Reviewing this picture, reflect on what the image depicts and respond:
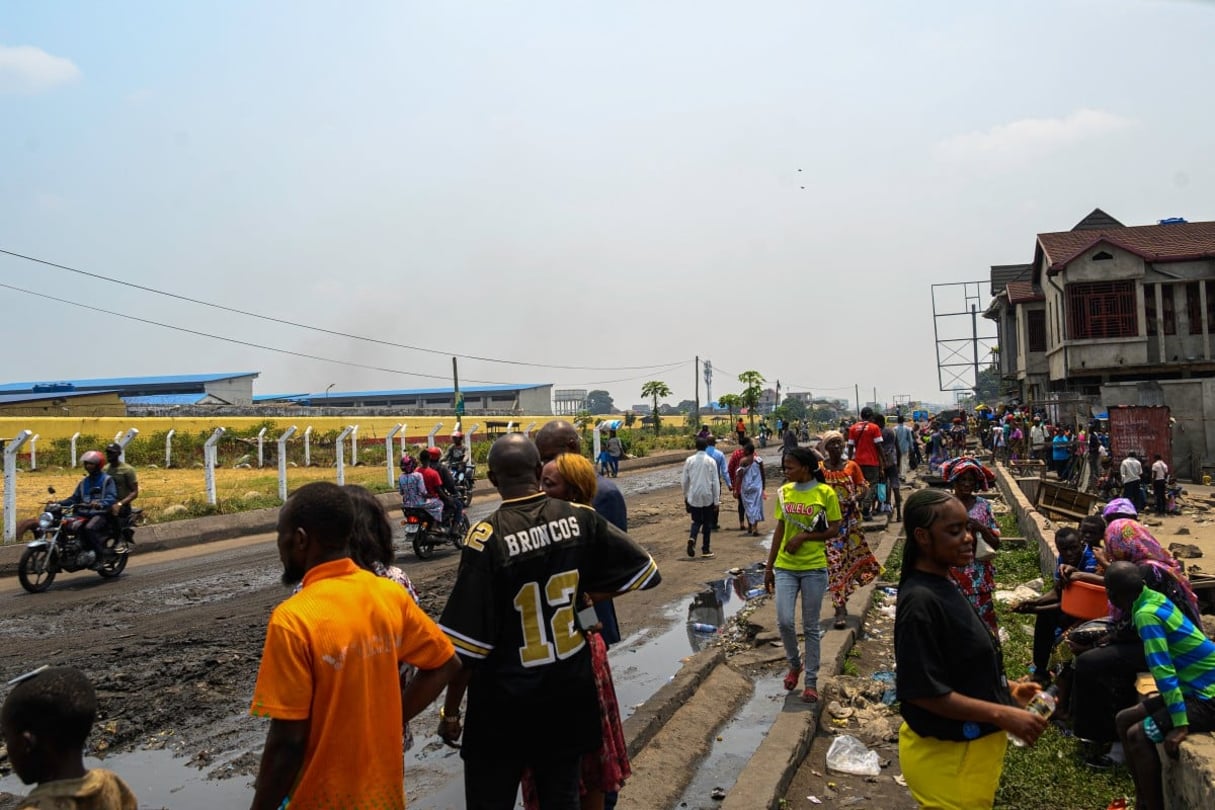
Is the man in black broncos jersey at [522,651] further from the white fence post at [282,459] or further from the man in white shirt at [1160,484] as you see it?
the man in white shirt at [1160,484]

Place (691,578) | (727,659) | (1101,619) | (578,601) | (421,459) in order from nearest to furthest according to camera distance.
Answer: (578,601) → (1101,619) → (727,659) → (691,578) → (421,459)

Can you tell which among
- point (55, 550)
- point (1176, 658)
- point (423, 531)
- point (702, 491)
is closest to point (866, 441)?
point (702, 491)

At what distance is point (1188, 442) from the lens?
23.3 meters

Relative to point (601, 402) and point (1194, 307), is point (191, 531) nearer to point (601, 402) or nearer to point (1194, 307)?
point (1194, 307)

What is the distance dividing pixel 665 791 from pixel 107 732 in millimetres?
3701

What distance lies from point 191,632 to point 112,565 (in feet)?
14.1

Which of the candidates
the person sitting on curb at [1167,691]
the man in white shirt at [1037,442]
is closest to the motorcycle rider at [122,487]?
the person sitting on curb at [1167,691]

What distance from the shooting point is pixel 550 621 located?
10.5ft

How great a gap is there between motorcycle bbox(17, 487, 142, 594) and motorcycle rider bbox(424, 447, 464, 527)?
4.36 meters

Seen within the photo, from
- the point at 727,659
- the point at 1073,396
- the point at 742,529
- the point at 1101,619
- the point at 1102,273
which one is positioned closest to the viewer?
the point at 1101,619

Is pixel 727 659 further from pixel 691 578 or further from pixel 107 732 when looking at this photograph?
pixel 107 732

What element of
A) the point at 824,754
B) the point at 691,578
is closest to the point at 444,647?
the point at 824,754

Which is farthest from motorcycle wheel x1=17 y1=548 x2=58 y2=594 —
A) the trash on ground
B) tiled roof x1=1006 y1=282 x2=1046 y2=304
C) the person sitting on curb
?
tiled roof x1=1006 y1=282 x2=1046 y2=304

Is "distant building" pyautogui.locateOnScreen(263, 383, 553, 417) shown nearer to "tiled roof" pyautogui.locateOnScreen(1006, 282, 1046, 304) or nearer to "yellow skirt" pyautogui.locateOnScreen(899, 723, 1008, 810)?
"tiled roof" pyautogui.locateOnScreen(1006, 282, 1046, 304)
